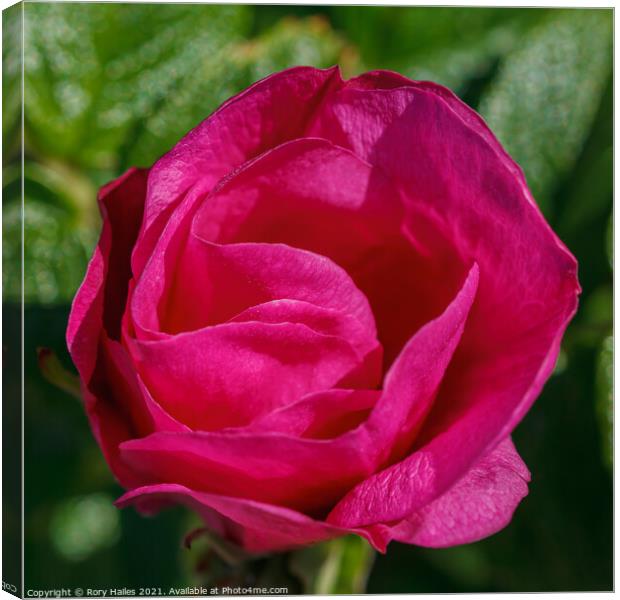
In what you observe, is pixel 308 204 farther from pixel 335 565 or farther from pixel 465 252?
pixel 335 565

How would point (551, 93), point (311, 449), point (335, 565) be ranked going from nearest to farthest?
point (311, 449) → point (335, 565) → point (551, 93)

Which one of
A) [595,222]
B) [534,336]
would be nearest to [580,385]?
[595,222]

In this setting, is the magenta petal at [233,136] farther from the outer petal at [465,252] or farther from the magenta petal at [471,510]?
the magenta petal at [471,510]

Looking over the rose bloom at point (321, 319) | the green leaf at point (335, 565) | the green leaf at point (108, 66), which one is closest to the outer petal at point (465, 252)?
the rose bloom at point (321, 319)

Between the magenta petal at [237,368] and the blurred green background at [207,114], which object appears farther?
the blurred green background at [207,114]

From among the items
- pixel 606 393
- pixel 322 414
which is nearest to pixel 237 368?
pixel 322 414

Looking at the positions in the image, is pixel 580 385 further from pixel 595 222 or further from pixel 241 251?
pixel 241 251
